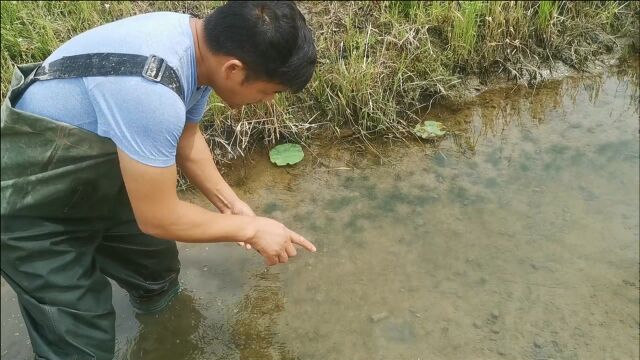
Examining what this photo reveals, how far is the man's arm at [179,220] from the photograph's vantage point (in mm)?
1477

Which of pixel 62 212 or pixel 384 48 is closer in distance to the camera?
pixel 62 212

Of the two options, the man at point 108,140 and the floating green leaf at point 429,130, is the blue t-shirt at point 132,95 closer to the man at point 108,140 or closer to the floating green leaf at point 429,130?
the man at point 108,140

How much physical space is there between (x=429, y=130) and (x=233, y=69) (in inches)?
85.2

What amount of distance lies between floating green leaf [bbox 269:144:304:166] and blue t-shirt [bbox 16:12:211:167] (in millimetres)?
1631

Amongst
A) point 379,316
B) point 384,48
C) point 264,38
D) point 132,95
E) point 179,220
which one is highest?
point 264,38

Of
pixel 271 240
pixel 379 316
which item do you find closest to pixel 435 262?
pixel 379 316

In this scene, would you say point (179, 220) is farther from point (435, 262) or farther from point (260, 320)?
point (435, 262)

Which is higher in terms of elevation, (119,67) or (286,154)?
(119,67)

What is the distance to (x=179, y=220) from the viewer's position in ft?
5.31

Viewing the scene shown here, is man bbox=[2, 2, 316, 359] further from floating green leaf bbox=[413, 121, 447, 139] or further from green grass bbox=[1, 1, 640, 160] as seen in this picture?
floating green leaf bbox=[413, 121, 447, 139]

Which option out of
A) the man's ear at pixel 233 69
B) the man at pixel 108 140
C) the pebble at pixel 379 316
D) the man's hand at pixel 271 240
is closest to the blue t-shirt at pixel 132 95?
the man at pixel 108 140

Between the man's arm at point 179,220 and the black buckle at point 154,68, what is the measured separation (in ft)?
0.68

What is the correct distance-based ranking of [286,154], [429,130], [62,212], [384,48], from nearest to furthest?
[62,212] < [286,154] < [429,130] < [384,48]

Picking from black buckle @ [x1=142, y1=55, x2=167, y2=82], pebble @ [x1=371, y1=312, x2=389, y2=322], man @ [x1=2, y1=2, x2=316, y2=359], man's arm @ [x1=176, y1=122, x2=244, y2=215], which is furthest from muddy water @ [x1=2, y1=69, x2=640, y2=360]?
black buckle @ [x1=142, y1=55, x2=167, y2=82]
